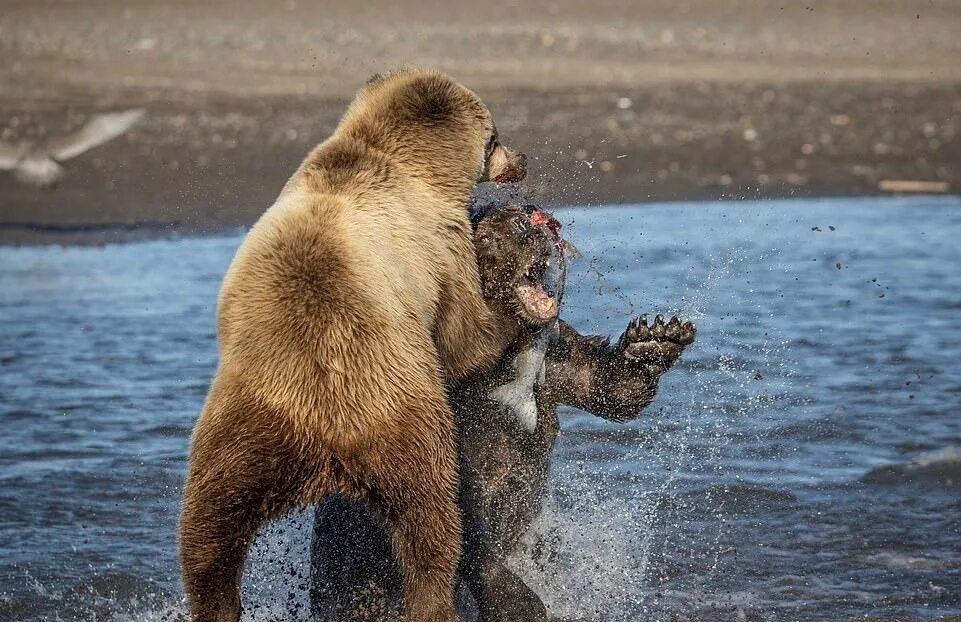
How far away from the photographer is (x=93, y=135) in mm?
13172

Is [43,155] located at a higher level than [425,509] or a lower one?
lower

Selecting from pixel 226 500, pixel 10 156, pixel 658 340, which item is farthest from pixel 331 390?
pixel 10 156

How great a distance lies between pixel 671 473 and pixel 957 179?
27.0ft

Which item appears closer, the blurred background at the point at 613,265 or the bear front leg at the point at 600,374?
the bear front leg at the point at 600,374

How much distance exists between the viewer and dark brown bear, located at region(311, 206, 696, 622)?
434 centimetres

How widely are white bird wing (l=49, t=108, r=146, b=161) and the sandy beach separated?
0.37 meters

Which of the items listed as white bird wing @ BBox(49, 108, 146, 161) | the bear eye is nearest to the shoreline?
white bird wing @ BBox(49, 108, 146, 161)

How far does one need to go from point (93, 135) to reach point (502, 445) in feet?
31.1

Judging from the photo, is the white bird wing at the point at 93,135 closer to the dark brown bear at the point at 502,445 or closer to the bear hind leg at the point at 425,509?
the dark brown bear at the point at 502,445

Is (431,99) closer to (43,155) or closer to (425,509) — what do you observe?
(425,509)

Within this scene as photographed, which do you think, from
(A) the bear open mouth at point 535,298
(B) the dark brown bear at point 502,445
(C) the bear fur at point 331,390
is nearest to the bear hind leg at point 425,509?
(C) the bear fur at point 331,390

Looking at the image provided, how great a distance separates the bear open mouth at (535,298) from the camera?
171 inches

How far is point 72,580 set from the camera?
218 inches

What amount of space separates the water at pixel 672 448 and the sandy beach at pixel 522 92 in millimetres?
1527
